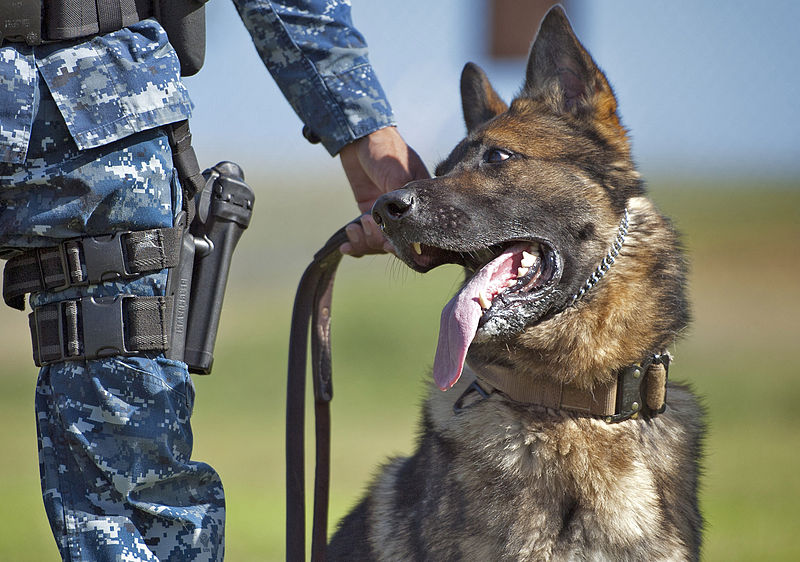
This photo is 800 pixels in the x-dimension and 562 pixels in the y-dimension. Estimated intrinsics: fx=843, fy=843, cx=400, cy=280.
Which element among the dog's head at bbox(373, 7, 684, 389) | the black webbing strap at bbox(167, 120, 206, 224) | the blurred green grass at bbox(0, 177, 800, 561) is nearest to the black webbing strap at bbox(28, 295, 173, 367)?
the black webbing strap at bbox(167, 120, 206, 224)

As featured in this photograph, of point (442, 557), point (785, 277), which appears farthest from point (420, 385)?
point (785, 277)

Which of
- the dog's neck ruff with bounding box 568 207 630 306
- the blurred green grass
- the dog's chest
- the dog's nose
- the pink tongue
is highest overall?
the dog's nose

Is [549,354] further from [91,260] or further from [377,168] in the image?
[91,260]

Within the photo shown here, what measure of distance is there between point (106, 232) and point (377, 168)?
2.63ft

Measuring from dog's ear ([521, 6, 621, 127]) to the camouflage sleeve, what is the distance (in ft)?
1.75

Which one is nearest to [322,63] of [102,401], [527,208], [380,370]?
[527,208]

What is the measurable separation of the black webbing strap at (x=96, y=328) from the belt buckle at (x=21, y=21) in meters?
0.54

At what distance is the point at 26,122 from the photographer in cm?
168

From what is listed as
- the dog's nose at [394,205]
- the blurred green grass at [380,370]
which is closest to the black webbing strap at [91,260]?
the dog's nose at [394,205]

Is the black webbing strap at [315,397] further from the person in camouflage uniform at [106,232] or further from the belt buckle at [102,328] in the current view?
the belt buckle at [102,328]

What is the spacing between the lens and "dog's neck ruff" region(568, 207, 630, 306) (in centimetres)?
228

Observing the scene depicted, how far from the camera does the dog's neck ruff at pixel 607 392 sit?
2158mm

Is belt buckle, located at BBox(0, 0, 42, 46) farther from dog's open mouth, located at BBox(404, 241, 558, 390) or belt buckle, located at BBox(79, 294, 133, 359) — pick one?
dog's open mouth, located at BBox(404, 241, 558, 390)

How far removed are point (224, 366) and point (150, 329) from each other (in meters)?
9.99
